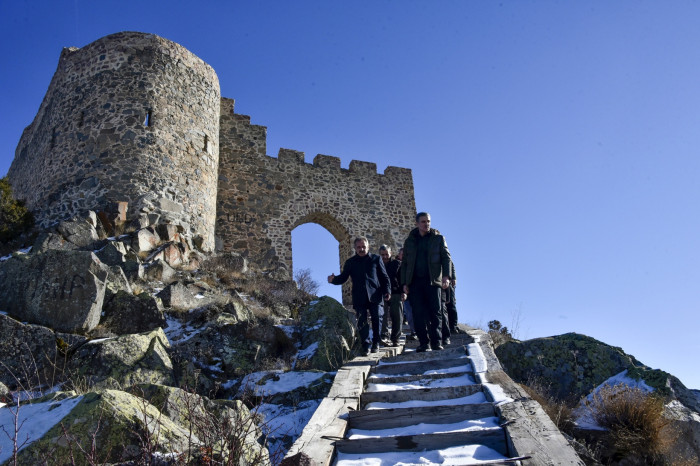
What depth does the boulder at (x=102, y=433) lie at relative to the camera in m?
3.01

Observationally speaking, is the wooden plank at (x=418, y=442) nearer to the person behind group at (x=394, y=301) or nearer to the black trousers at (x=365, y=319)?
the black trousers at (x=365, y=319)

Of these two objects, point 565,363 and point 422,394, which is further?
point 565,363

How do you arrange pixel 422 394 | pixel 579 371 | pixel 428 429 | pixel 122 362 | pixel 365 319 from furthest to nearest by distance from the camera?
pixel 365 319 → pixel 579 371 → pixel 122 362 → pixel 422 394 → pixel 428 429

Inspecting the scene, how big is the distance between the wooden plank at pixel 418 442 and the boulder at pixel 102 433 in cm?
112

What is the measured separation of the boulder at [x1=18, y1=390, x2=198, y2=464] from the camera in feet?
9.87

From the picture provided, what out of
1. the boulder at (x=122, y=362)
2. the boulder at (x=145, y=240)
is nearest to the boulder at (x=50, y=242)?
the boulder at (x=145, y=240)

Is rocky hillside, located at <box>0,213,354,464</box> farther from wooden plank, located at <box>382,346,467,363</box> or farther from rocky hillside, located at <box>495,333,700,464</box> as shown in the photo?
rocky hillside, located at <box>495,333,700,464</box>

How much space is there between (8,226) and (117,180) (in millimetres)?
2430

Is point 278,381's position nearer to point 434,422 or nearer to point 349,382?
point 349,382

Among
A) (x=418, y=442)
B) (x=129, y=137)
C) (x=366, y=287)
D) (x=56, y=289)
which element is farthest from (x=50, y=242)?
(x=418, y=442)

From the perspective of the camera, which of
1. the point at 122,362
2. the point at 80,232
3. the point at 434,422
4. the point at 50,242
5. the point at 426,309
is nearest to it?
the point at 434,422

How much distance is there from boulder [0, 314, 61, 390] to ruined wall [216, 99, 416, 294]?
7.71 metres

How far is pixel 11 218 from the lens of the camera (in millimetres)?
10547

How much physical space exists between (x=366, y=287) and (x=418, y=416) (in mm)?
2834
